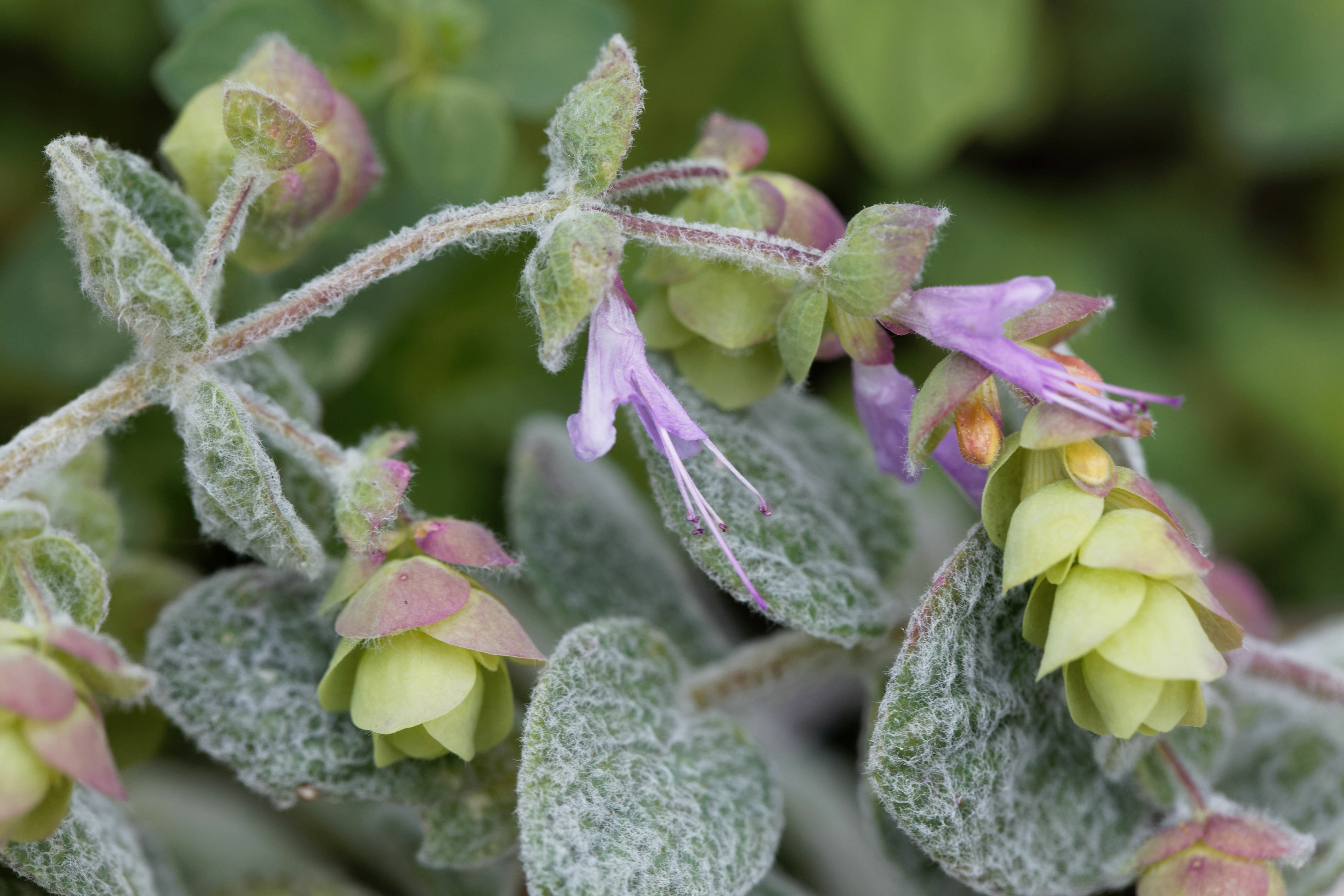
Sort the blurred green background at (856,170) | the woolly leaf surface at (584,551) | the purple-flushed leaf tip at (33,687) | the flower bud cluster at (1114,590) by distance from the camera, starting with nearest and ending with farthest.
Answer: the purple-flushed leaf tip at (33,687) → the flower bud cluster at (1114,590) → the woolly leaf surface at (584,551) → the blurred green background at (856,170)

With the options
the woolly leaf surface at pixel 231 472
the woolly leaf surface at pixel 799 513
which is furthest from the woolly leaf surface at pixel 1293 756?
the woolly leaf surface at pixel 231 472

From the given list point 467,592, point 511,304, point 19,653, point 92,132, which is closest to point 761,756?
point 467,592

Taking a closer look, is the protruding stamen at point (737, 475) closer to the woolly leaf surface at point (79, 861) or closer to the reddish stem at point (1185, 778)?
the reddish stem at point (1185, 778)

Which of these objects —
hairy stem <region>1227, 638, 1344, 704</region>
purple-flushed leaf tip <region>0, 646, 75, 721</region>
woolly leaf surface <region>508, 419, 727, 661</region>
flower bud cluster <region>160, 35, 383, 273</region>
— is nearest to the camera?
purple-flushed leaf tip <region>0, 646, 75, 721</region>

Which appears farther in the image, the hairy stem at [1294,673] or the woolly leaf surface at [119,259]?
the hairy stem at [1294,673]

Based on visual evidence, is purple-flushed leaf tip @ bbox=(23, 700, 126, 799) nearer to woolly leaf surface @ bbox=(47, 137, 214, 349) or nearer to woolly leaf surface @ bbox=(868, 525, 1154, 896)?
woolly leaf surface @ bbox=(47, 137, 214, 349)

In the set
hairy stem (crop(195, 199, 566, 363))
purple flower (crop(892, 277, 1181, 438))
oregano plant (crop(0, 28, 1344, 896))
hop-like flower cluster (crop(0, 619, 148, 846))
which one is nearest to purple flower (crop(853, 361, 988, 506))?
oregano plant (crop(0, 28, 1344, 896))

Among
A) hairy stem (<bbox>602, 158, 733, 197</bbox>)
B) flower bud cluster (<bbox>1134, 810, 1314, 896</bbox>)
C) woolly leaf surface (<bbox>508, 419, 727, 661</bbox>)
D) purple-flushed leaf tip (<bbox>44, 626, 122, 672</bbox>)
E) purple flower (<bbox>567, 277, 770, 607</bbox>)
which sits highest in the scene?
hairy stem (<bbox>602, 158, 733, 197</bbox>)
